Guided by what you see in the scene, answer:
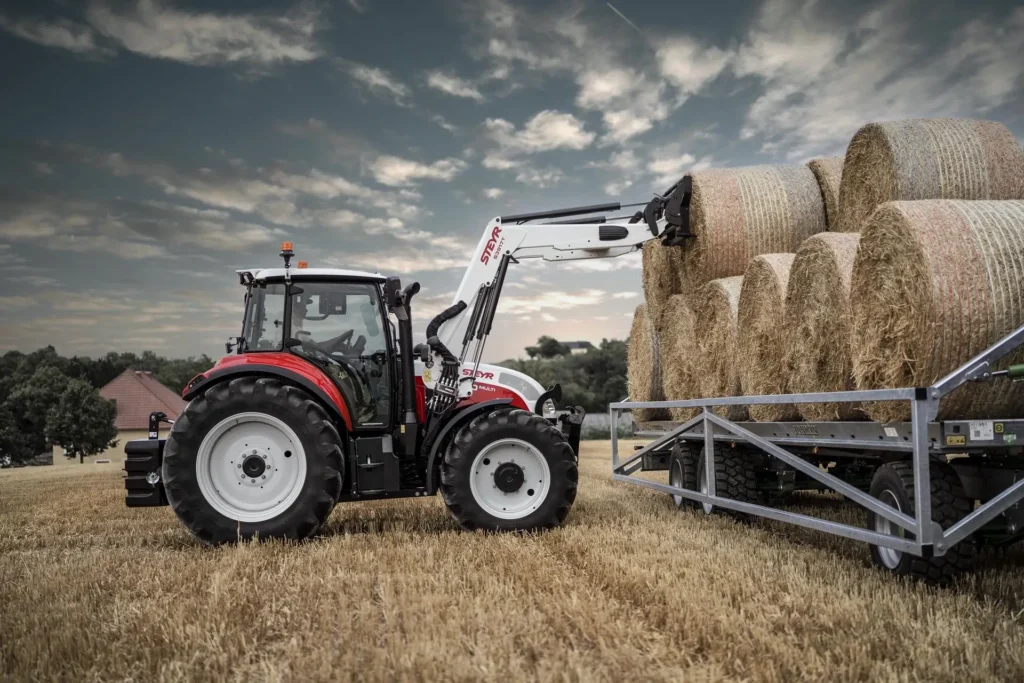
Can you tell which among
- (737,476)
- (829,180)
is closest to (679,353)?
(737,476)

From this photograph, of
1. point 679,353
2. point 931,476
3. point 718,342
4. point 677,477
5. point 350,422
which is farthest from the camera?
point 679,353

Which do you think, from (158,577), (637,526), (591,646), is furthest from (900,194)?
(158,577)

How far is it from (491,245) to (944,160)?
3877 mm

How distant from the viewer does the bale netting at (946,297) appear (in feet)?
15.8

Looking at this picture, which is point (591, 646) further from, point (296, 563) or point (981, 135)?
point (981, 135)

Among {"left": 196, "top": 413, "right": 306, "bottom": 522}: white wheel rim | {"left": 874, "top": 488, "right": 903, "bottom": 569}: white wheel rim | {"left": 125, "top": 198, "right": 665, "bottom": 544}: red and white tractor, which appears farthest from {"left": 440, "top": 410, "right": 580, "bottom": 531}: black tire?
{"left": 874, "top": 488, "right": 903, "bottom": 569}: white wheel rim

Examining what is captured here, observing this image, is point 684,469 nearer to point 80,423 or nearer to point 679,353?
point 679,353

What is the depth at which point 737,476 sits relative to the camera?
7.54m

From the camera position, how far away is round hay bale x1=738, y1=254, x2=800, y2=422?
6.88 meters

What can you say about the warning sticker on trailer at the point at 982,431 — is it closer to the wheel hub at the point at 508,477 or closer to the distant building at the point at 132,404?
the wheel hub at the point at 508,477

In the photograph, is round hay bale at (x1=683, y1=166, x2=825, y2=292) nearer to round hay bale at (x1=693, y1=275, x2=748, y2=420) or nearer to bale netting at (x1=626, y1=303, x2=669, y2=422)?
round hay bale at (x1=693, y1=275, x2=748, y2=420)

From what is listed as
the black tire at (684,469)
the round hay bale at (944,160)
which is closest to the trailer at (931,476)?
the round hay bale at (944,160)

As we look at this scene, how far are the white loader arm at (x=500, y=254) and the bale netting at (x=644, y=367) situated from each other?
2.14 m

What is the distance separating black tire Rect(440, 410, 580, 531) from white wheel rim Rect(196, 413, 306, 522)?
1.22m
